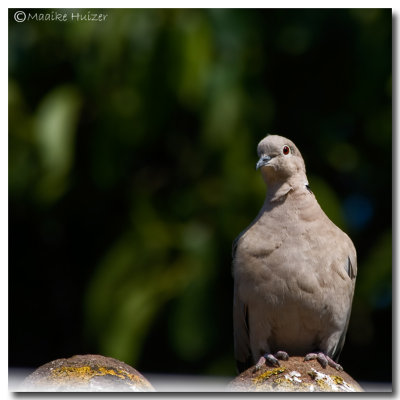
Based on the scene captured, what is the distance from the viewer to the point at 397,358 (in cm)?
525

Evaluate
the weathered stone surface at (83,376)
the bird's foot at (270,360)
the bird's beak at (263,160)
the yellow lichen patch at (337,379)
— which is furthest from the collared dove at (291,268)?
the weathered stone surface at (83,376)

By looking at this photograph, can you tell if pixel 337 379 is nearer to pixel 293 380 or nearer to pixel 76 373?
pixel 293 380

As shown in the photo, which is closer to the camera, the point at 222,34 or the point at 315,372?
the point at 315,372

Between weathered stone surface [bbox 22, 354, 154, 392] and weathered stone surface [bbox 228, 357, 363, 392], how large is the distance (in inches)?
19.2

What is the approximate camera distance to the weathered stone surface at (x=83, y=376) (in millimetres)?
3584

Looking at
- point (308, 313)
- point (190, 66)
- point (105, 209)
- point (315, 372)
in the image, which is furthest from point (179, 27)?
point (315, 372)

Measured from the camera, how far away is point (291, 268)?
444 centimetres

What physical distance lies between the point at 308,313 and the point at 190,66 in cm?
257

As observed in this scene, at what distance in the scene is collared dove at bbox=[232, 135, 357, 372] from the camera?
14.7 feet

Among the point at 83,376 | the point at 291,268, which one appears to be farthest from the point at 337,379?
the point at 83,376

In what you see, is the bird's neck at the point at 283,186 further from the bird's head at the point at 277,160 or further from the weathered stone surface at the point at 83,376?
the weathered stone surface at the point at 83,376

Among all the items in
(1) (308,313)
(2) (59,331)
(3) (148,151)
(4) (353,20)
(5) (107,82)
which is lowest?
(2) (59,331)

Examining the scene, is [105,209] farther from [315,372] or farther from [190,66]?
[315,372]

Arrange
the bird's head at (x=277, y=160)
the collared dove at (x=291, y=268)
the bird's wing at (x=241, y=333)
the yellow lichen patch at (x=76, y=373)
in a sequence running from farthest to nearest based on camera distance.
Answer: the bird's wing at (x=241, y=333) < the bird's head at (x=277, y=160) < the collared dove at (x=291, y=268) < the yellow lichen patch at (x=76, y=373)
